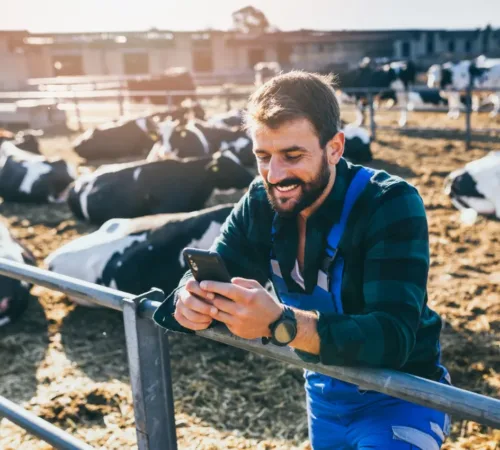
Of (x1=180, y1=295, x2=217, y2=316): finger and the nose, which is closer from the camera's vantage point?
(x1=180, y1=295, x2=217, y2=316): finger

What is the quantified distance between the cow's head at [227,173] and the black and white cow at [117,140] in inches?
163

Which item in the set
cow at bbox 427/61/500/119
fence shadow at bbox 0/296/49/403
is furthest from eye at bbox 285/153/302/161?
cow at bbox 427/61/500/119

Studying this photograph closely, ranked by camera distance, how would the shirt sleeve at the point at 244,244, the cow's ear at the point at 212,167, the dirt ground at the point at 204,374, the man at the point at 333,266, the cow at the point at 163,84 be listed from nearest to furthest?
the man at the point at 333,266 < the shirt sleeve at the point at 244,244 < the dirt ground at the point at 204,374 < the cow's ear at the point at 212,167 < the cow at the point at 163,84

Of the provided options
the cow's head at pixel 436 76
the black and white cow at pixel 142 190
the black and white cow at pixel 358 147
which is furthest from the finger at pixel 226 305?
the cow's head at pixel 436 76

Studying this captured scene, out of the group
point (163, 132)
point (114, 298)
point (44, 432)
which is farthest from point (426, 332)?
point (163, 132)

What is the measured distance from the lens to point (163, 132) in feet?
36.8

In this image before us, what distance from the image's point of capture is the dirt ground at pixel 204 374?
327 centimetres

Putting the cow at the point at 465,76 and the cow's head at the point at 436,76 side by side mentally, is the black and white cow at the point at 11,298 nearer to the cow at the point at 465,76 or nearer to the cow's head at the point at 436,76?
the cow at the point at 465,76

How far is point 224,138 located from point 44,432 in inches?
394

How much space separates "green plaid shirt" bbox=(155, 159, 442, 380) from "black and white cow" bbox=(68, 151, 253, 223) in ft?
17.8

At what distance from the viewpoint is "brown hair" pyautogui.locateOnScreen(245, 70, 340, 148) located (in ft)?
5.94

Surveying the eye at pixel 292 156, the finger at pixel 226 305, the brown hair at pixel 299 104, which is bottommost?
the finger at pixel 226 305

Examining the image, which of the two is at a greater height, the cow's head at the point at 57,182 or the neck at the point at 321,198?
the neck at the point at 321,198

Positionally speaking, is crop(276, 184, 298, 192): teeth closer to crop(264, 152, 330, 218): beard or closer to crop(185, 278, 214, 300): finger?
crop(264, 152, 330, 218): beard
